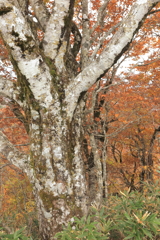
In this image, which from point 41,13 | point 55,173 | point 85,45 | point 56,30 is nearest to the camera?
point 55,173

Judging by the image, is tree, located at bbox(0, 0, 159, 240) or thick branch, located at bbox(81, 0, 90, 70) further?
thick branch, located at bbox(81, 0, 90, 70)

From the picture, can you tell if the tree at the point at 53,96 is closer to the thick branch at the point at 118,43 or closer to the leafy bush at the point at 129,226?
the thick branch at the point at 118,43

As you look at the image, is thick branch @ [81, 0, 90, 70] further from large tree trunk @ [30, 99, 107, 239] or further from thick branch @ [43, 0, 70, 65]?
large tree trunk @ [30, 99, 107, 239]

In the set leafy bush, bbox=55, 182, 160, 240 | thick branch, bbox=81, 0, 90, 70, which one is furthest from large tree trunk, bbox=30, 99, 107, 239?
thick branch, bbox=81, 0, 90, 70

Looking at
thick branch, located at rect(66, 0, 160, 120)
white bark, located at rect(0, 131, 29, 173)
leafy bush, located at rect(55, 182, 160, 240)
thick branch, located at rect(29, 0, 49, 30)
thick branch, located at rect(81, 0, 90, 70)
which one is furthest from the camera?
thick branch, located at rect(81, 0, 90, 70)

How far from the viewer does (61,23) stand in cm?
337

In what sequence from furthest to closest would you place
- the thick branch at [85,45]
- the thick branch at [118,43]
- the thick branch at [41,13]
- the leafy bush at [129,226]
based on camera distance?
the thick branch at [85,45] → the thick branch at [41,13] → the thick branch at [118,43] → the leafy bush at [129,226]

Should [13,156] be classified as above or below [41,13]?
below

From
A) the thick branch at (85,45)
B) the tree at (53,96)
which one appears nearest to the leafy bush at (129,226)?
the tree at (53,96)

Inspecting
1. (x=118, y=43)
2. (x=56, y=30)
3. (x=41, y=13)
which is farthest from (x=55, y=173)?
(x=41, y=13)

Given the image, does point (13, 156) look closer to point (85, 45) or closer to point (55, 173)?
point (55, 173)

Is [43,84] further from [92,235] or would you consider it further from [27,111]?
[92,235]

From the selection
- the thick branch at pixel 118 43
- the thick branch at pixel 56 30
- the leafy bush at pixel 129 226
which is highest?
the thick branch at pixel 56 30

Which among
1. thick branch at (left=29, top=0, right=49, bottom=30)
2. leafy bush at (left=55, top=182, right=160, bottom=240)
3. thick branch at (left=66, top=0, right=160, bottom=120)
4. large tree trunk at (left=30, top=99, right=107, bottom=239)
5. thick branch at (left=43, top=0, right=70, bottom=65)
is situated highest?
Answer: thick branch at (left=29, top=0, right=49, bottom=30)
